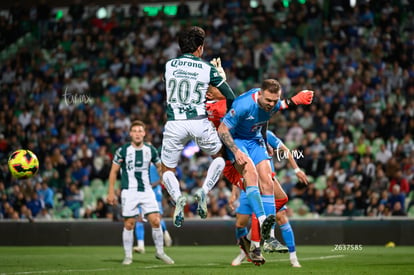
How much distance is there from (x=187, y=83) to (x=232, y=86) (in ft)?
47.1

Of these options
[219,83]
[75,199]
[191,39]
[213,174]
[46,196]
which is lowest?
[75,199]

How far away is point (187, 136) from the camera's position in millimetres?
9617

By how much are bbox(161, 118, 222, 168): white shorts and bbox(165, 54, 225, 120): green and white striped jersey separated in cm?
9

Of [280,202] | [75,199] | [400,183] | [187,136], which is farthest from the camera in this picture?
[75,199]

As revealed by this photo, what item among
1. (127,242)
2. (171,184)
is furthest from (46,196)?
(171,184)

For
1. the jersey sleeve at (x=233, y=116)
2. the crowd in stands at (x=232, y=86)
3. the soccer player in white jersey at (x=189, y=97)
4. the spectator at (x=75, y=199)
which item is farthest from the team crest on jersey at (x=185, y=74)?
the spectator at (x=75, y=199)

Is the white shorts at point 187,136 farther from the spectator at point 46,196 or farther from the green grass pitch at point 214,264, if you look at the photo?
the spectator at point 46,196

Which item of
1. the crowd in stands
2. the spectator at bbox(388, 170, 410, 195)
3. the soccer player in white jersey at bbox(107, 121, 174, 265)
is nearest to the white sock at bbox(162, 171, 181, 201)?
the soccer player in white jersey at bbox(107, 121, 174, 265)

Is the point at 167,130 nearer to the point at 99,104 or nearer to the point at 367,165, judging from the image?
the point at 367,165

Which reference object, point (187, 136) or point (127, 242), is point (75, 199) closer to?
point (127, 242)

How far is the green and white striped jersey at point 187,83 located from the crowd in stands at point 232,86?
993 centimetres

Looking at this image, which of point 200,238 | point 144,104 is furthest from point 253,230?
point 144,104

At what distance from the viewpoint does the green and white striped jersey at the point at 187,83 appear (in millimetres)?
9516

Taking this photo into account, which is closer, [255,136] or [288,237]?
[255,136]
